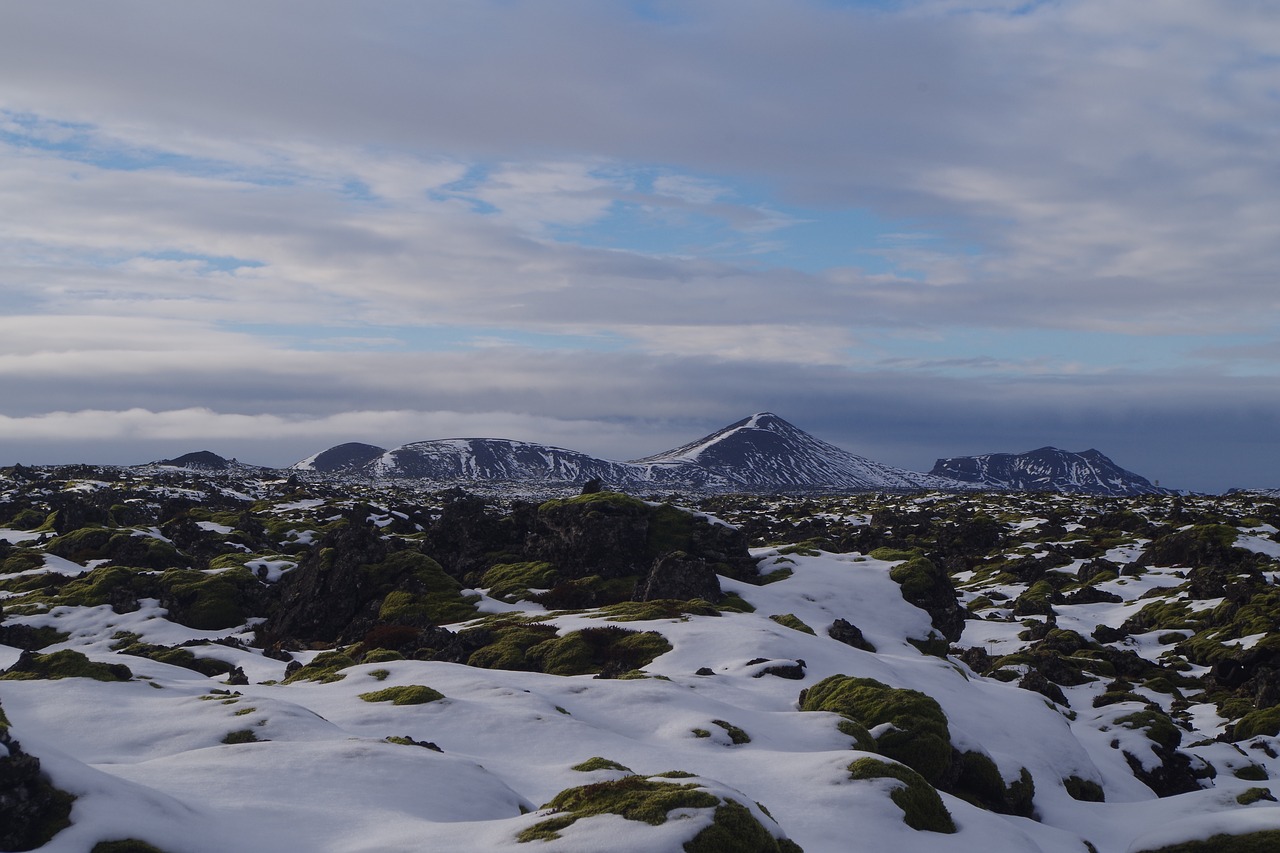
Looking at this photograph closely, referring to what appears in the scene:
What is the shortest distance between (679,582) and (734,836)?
48.1 metres

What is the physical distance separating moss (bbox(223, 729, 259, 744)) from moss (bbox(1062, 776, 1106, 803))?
31996 millimetres

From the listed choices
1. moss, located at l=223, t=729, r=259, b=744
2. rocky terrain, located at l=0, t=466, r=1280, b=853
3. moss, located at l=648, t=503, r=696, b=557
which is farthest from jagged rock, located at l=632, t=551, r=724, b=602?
moss, located at l=223, t=729, r=259, b=744

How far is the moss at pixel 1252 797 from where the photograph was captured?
3160cm

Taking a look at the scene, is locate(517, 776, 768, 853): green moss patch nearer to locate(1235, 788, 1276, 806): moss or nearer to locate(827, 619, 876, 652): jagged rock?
locate(1235, 788, 1276, 806): moss

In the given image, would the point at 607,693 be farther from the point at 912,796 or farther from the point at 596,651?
the point at 912,796

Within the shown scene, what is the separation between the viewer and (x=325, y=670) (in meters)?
44.6

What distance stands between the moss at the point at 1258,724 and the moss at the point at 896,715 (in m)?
27.9

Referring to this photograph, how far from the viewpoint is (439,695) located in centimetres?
3500

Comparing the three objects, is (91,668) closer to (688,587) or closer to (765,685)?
(765,685)

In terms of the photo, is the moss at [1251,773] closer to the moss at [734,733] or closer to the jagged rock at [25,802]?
the moss at [734,733]

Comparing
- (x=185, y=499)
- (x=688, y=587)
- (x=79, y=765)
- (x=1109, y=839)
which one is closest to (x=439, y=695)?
(x=79, y=765)

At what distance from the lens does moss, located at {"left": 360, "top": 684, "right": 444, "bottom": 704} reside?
34562 mm

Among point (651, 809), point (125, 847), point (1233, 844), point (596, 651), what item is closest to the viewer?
point (125, 847)

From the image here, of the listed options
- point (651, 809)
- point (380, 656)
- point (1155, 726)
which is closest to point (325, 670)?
point (380, 656)
